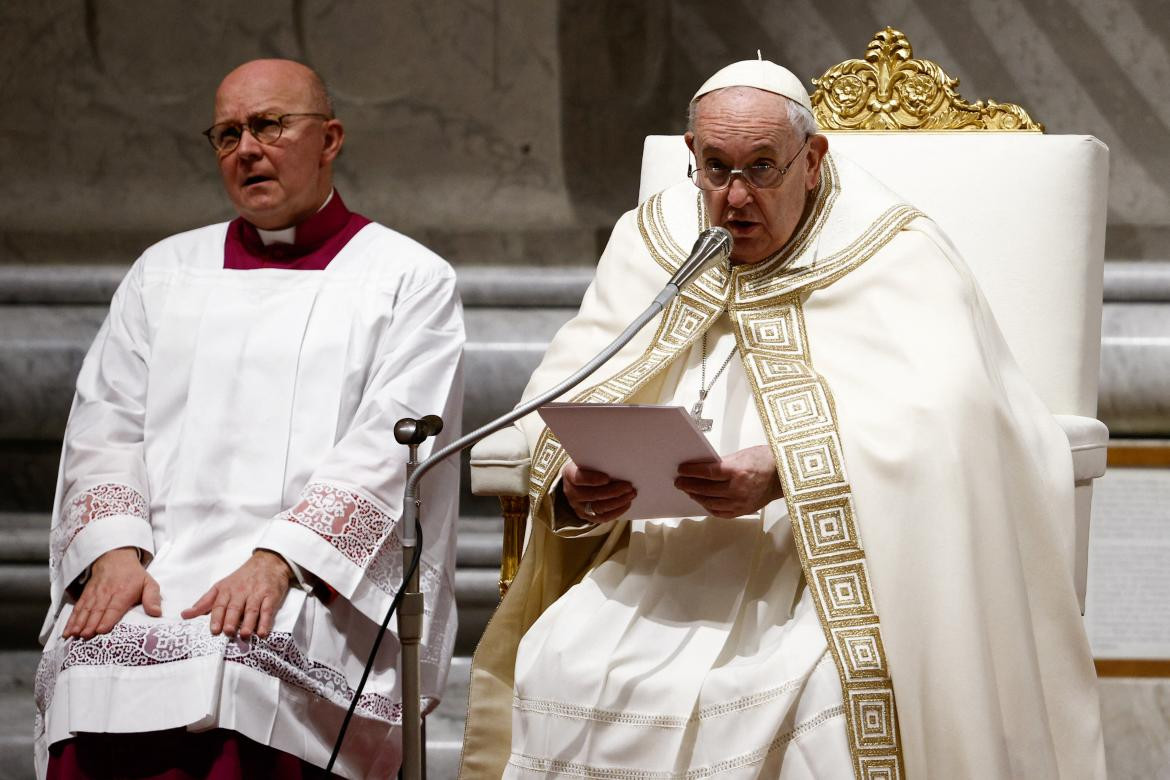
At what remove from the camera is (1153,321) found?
488cm

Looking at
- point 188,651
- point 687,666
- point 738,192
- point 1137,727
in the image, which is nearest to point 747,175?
point 738,192

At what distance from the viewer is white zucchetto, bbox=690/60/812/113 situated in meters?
3.24

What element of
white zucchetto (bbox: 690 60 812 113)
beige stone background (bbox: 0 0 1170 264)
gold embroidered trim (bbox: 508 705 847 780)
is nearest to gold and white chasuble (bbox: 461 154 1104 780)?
gold embroidered trim (bbox: 508 705 847 780)

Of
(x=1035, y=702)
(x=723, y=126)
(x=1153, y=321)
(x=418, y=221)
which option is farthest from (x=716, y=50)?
(x=1035, y=702)

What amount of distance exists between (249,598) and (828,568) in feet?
3.97

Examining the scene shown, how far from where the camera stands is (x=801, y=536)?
2.95m

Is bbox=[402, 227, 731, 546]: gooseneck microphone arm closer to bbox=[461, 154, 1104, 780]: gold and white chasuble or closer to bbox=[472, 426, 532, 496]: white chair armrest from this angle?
bbox=[461, 154, 1104, 780]: gold and white chasuble

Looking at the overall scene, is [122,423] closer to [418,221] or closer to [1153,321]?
[418,221]

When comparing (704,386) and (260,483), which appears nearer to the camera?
(704,386)

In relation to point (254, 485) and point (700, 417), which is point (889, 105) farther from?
point (254, 485)

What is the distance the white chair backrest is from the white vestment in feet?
3.96

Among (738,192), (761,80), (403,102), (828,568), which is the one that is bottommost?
(828,568)

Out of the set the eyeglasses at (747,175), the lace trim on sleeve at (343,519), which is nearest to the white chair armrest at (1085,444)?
the eyeglasses at (747,175)

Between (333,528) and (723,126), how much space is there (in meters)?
1.20
